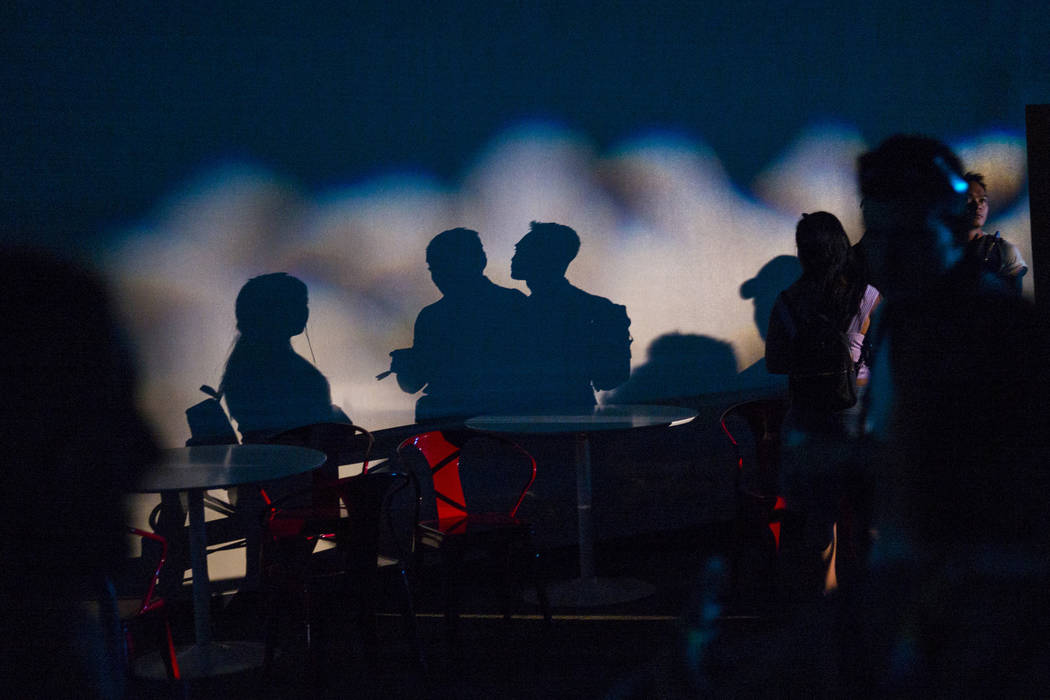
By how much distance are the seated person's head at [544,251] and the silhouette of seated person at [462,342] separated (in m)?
0.15

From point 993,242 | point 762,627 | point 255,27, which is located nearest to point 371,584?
point 762,627

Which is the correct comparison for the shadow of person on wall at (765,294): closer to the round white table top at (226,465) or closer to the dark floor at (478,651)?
the dark floor at (478,651)

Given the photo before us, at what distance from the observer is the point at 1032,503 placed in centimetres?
137

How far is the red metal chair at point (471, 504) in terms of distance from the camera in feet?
12.8

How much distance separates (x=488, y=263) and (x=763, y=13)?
2.35 meters

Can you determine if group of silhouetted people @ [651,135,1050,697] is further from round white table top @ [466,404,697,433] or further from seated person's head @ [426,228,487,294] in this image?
seated person's head @ [426,228,487,294]

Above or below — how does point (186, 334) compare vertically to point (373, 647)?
above

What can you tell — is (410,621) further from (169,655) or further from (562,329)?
(562,329)

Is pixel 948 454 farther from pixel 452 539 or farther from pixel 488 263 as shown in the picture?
pixel 488 263

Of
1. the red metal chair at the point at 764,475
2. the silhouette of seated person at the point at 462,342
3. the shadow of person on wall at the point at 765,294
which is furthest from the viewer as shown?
the shadow of person on wall at the point at 765,294

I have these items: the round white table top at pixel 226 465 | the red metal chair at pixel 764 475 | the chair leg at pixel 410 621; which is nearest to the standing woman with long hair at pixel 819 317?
the red metal chair at pixel 764 475

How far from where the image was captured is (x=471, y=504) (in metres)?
5.11

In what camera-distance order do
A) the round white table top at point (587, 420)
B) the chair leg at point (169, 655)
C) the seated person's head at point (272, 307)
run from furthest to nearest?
the seated person's head at point (272, 307), the round white table top at point (587, 420), the chair leg at point (169, 655)

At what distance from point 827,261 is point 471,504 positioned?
2.45 metres
